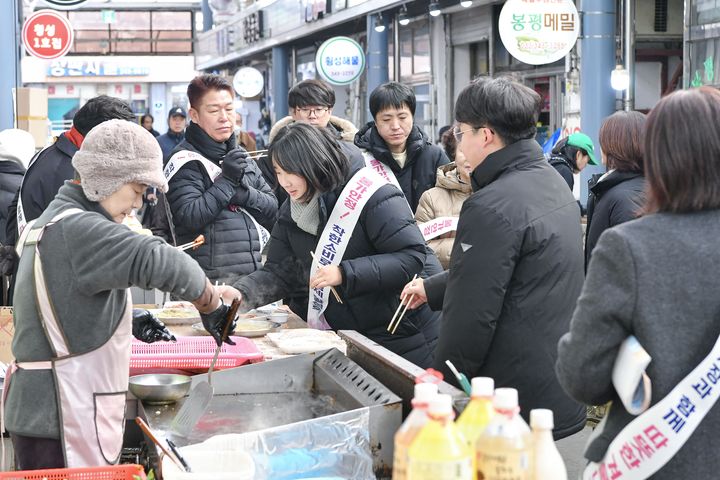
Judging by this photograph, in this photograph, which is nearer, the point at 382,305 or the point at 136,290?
the point at 382,305

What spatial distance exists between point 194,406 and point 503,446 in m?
1.52

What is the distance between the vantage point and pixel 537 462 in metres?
1.92

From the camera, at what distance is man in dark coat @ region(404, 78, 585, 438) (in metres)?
3.12

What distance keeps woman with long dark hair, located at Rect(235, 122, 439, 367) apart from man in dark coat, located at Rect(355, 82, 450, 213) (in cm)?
170

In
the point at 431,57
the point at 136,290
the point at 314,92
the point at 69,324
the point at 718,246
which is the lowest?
the point at 136,290

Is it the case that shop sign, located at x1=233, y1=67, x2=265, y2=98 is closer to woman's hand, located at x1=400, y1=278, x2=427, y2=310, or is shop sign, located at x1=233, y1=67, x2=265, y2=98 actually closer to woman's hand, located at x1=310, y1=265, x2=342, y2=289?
woman's hand, located at x1=310, y1=265, x2=342, y2=289

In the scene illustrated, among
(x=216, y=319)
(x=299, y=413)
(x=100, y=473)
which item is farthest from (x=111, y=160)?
(x=299, y=413)

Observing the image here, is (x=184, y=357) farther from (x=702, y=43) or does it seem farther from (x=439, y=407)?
(x=702, y=43)

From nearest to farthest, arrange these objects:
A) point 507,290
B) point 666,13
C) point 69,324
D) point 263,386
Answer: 1. point 69,324
2. point 507,290
3. point 263,386
4. point 666,13

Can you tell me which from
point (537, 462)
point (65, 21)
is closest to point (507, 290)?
point (537, 462)

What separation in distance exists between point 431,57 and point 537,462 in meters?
15.8

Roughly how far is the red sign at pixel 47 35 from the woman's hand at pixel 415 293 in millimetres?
12085

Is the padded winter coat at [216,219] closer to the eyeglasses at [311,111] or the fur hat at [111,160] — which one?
the eyeglasses at [311,111]

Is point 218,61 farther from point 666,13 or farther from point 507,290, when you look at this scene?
point 507,290
